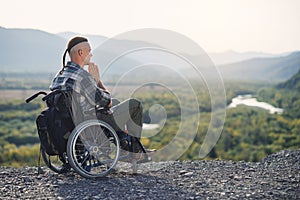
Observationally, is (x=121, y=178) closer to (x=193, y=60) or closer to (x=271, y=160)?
(x=193, y=60)

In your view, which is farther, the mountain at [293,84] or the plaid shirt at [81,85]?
the mountain at [293,84]

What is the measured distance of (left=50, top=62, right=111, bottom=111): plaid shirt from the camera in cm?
583

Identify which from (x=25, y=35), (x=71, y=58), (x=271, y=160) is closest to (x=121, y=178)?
(x=71, y=58)

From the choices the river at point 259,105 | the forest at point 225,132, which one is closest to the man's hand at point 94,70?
the forest at point 225,132

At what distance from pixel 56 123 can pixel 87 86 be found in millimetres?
752

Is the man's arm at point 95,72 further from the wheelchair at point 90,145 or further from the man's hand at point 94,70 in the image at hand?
the wheelchair at point 90,145

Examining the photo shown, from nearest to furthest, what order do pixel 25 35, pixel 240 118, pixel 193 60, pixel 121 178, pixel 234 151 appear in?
pixel 121 178 → pixel 193 60 → pixel 234 151 → pixel 240 118 → pixel 25 35

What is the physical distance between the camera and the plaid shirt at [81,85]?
19.1 ft

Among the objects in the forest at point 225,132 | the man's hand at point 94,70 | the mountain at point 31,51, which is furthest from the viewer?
the mountain at point 31,51

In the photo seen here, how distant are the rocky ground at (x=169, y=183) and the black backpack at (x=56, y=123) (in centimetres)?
64

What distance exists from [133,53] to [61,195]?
8.35 feet

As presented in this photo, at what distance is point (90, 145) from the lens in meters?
6.03

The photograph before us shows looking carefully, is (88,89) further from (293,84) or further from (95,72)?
(293,84)

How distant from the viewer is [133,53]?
665 cm
